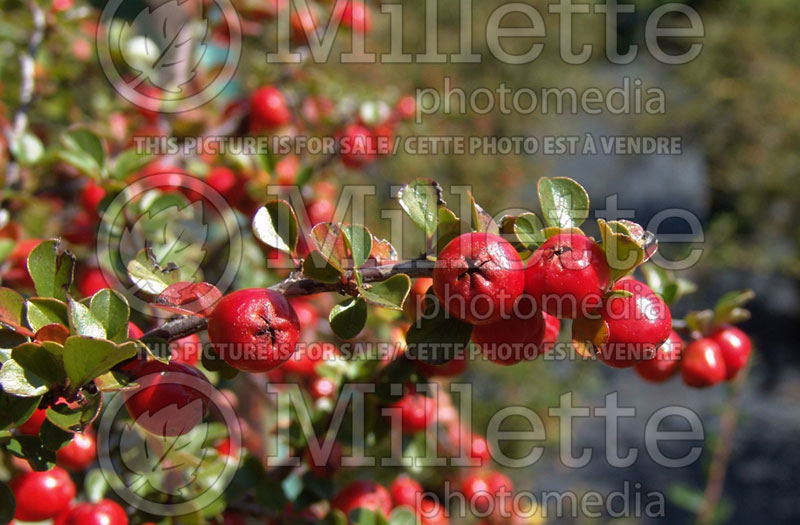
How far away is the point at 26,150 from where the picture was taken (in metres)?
0.88

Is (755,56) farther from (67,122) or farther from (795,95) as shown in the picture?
(67,122)

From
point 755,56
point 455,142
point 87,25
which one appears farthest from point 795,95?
point 87,25

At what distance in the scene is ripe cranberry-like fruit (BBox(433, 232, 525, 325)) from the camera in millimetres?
470

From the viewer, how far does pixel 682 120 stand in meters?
3.49

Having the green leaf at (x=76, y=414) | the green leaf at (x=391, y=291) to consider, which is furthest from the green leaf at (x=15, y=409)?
the green leaf at (x=391, y=291)

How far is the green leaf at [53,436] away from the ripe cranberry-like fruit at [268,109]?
826 millimetres

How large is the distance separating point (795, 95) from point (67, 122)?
3068mm

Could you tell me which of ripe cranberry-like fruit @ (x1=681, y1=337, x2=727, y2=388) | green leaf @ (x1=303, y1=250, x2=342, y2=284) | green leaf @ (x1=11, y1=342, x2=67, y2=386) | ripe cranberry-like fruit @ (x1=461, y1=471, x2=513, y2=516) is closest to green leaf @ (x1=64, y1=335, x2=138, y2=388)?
green leaf @ (x1=11, y1=342, x2=67, y2=386)

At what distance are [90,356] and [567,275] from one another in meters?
0.32

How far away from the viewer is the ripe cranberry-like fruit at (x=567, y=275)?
467 millimetres

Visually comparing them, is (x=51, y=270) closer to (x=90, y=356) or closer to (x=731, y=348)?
(x=90, y=356)

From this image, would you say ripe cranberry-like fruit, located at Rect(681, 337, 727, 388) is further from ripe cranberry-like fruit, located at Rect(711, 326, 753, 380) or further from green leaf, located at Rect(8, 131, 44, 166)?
green leaf, located at Rect(8, 131, 44, 166)

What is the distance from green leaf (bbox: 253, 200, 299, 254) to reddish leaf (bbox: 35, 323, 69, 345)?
15cm

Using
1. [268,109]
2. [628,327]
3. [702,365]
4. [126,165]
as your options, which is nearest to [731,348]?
[702,365]
